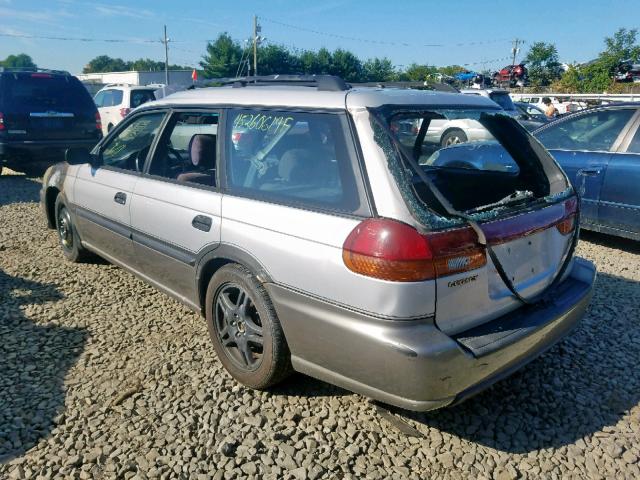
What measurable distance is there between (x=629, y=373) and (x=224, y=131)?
2924 millimetres

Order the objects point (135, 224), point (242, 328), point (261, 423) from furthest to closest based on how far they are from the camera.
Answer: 1. point (135, 224)
2. point (242, 328)
3. point (261, 423)

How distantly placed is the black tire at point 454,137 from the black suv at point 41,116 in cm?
768

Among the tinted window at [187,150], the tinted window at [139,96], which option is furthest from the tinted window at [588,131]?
the tinted window at [139,96]

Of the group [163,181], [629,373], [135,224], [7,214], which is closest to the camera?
[629,373]

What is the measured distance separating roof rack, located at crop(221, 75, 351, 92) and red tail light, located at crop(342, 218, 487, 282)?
0.88m

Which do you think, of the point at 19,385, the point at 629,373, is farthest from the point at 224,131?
the point at 629,373

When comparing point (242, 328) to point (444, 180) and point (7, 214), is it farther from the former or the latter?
point (7, 214)

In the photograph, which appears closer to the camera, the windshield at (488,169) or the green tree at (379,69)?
the windshield at (488,169)

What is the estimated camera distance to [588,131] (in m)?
5.94

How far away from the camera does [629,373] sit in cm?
323

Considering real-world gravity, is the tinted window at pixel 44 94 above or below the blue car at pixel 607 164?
above

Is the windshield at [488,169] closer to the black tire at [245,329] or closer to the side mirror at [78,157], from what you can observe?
the black tire at [245,329]

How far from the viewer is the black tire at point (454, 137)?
39.8ft

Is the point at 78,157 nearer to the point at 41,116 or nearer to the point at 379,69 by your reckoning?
the point at 41,116
